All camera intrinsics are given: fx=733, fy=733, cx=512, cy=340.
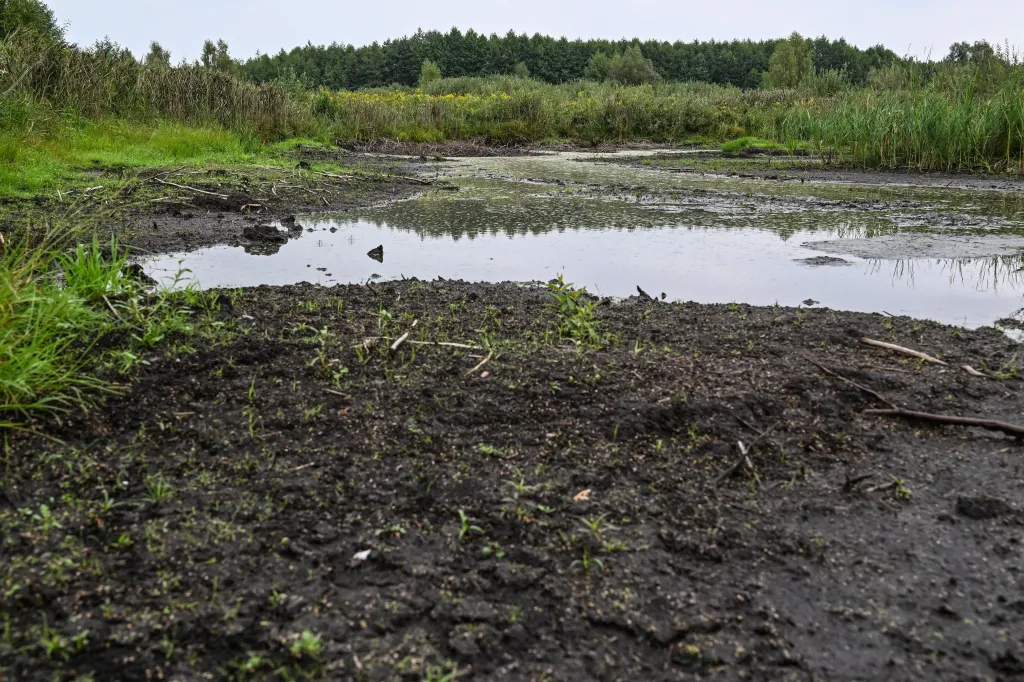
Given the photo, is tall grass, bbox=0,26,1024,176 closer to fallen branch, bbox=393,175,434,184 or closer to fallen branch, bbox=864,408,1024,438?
fallen branch, bbox=393,175,434,184

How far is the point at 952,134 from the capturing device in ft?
37.5

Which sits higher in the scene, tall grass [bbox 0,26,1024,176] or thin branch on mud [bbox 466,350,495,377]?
tall grass [bbox 0,26,1024,176]

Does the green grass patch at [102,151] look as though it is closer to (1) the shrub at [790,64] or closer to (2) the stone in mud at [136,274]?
(2) the stone in mud at [136,274]

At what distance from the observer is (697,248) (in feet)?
19.7

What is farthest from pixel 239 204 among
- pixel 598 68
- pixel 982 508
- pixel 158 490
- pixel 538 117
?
pixel 598 68

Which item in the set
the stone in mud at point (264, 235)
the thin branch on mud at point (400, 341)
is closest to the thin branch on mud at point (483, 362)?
the thin branch on mud at point (400, 341)

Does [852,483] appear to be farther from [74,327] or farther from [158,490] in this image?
[74,327]

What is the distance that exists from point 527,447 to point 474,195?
25.0ft

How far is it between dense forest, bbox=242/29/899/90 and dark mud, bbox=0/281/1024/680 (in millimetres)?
59077

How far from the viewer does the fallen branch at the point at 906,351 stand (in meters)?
3.16

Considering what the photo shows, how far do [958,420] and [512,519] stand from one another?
1684 millimetres

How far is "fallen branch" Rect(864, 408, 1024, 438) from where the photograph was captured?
8.29 feet

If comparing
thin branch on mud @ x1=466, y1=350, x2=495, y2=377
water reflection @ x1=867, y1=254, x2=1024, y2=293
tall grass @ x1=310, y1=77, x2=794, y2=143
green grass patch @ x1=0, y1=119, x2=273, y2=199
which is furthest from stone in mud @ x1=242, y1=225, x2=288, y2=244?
tall grass @ x1=310, y1=77, x2=794, y2=143

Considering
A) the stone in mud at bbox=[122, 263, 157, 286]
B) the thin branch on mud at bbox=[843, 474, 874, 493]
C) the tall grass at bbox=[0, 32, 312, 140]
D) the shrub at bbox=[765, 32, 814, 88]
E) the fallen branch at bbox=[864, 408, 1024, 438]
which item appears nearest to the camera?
the thin branch on mud at bbox=[843, 474, 874, 493]
